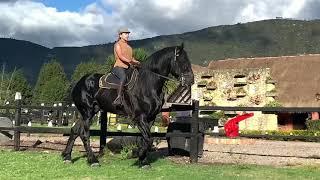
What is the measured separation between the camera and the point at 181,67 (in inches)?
436

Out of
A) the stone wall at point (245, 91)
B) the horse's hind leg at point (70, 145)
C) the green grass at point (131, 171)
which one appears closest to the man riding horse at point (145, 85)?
the green grass at point (131, 171)

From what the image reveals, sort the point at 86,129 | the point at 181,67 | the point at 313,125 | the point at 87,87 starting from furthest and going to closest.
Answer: the point at 313,125
the point at 87,87
the point at 86,129
the point at 181,67

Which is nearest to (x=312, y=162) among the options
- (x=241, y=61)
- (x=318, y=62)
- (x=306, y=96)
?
(x=306, y=96)

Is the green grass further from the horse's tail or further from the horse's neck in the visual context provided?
the horse's neck

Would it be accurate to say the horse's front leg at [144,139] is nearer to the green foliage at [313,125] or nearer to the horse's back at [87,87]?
the horse's back at [87,87]

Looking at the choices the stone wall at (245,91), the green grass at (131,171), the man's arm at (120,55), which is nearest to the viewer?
the green grass at (131,171)

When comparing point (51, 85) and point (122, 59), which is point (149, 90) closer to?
point (122, 59)

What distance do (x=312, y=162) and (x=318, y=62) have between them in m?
27.9

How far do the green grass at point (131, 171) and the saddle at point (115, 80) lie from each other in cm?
→ 183

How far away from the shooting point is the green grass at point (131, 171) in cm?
983

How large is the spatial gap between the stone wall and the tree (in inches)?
1524

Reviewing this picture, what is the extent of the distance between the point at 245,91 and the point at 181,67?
24.0m

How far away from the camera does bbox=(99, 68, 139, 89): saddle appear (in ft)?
37.1

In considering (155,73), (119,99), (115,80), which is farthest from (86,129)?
(155,73)
